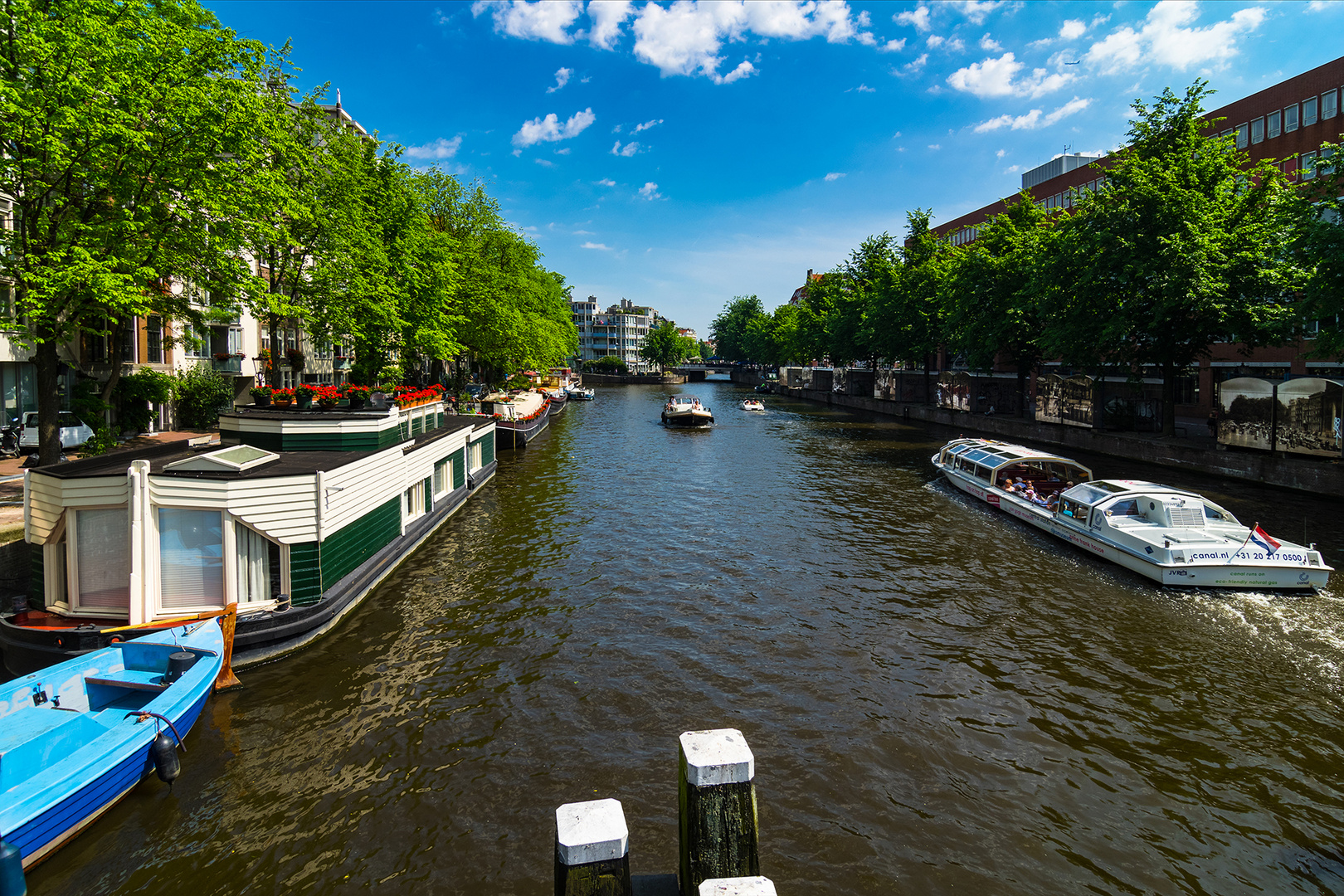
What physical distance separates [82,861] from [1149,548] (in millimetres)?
20912

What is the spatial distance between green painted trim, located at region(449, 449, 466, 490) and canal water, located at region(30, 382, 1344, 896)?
674 cm

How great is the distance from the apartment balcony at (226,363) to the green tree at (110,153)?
73.2 ft

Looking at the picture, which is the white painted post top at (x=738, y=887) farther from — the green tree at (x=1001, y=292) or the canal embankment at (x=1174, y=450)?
the green tree at (x=1001, y=292)

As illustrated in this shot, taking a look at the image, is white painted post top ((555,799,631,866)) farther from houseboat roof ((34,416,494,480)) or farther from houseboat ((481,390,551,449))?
houseboat ((481,390,551,449))

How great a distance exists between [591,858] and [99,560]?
11.2 metres

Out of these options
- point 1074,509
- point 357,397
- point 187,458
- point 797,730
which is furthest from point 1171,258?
point 187,458

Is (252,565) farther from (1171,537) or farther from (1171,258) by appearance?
(1171,258)

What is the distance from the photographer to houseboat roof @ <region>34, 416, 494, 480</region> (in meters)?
11.9

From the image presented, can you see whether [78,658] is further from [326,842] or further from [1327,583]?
[1327,583]

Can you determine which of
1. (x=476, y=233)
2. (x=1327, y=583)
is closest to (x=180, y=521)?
(x=1327, y=583)

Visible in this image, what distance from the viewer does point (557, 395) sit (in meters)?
82.6

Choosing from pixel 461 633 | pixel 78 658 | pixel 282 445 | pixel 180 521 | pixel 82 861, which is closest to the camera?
pixel 82 861

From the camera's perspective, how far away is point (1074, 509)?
21422 millimetres

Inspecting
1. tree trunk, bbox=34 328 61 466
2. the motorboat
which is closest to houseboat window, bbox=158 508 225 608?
tree trunk, bbox=34 328 61 466
